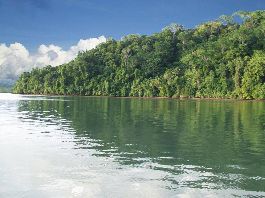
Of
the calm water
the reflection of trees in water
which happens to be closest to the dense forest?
the reflection of trees in water

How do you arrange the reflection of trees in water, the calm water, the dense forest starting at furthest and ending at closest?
the dense forest
the reflection of trees in water
the calm water

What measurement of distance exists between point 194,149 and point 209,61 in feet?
355

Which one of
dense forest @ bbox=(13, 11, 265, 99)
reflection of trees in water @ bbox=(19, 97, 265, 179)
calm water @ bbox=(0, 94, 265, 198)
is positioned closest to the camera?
calm water @ bbox=(0, 94, 265, 198)

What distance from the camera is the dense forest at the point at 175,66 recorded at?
117438 mm

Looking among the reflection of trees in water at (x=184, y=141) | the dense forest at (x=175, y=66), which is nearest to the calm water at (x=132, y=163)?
the reflection of trees in water at (x=184, y=141)

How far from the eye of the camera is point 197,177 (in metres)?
17.9

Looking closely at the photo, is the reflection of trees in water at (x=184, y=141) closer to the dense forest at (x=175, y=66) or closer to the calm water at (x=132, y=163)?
the calm water at (x=132, y=163)

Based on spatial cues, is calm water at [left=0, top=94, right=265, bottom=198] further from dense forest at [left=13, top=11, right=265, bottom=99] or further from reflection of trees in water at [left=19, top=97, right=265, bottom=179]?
dense forest at [left=13, top=11, right=265, bottom=99]

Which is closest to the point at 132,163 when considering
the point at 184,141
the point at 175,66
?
the point at 184,141

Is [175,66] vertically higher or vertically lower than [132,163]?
higher

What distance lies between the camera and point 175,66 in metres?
151

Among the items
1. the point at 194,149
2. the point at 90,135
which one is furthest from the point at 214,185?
the point at 90,135

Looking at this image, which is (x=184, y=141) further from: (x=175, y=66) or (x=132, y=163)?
(x=175, y=66)

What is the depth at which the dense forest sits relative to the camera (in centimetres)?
11744
